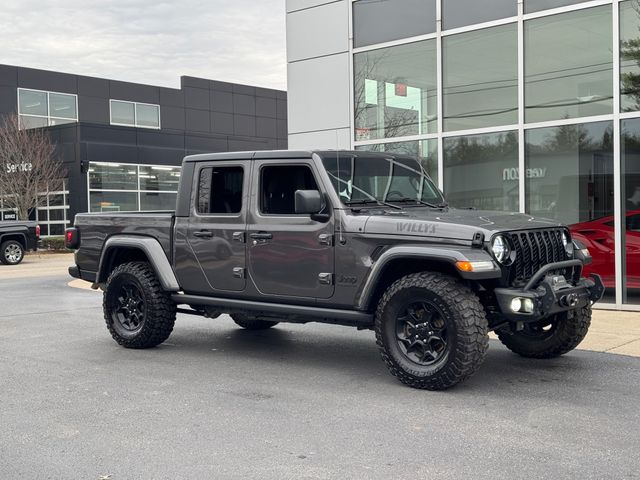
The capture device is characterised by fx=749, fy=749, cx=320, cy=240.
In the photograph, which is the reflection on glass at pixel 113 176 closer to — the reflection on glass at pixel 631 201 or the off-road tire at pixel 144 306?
the off-road tire at pixel 144 306

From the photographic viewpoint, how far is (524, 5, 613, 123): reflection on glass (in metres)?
10.6

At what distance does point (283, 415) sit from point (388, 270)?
1.61 meters

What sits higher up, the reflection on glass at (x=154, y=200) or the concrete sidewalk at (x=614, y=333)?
the reflection on glass at (x=154, y=200)

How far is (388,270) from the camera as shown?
20.6 ft

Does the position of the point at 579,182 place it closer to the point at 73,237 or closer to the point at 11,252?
the point at 73,237

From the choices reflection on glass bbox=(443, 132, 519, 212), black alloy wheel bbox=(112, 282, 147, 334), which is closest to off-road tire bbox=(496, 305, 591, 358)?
black alloy wheel bbox=(112, 282, 147, 334)

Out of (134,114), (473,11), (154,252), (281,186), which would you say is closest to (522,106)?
(473,11)

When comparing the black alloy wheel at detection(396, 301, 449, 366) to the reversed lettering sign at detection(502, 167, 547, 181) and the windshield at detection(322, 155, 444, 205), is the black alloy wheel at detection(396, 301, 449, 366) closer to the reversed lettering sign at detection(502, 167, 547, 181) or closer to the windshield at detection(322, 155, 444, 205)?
the windshield at detection(322, 155, 444, 205)

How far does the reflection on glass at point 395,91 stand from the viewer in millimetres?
12477

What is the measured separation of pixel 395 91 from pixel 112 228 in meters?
6.53

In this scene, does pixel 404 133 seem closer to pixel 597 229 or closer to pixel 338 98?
pixel 338 98

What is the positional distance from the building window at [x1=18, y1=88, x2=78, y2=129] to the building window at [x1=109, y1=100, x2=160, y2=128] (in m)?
2.55

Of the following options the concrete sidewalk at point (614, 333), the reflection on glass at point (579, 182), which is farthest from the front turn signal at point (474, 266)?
the reflection on glass at point (579, 182)

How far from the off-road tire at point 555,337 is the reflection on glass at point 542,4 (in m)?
5.90
